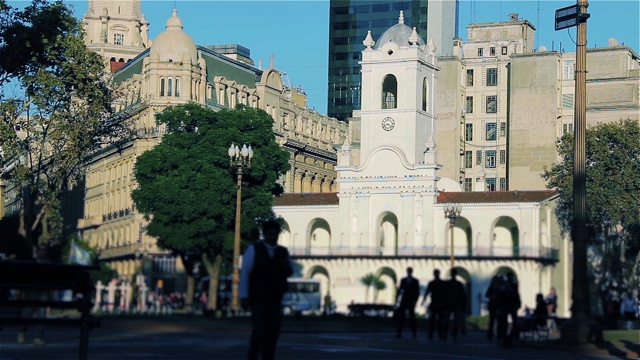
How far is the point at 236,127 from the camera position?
79.9 m

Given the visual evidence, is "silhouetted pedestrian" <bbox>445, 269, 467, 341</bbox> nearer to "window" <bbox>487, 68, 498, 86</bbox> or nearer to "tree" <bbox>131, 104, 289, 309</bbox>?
"tree" <bbox>131, 104, 289, 309</bbox>

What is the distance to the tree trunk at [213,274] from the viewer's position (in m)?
70.6

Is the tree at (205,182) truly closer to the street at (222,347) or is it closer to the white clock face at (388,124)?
the white clock face at (388,124)

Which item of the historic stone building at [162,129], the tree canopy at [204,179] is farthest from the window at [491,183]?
the tree canopy at [204,179]

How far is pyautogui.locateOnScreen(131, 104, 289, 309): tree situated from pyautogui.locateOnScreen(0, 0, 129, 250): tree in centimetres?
449

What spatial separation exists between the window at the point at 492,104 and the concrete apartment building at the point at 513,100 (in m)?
0.09

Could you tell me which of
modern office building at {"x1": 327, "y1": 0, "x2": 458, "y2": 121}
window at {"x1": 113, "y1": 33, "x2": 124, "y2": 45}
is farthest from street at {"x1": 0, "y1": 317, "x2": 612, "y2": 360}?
modern office building at {"x1": 327, "y1": 0, "x2": 458, "y2": 121}

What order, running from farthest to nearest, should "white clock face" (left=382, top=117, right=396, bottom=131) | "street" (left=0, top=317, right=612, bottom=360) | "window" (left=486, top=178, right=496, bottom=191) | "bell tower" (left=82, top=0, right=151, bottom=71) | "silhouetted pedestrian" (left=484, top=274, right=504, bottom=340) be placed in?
1. "bell tower" (left=82, top=0, right=151, bottom=71)
2. "window" (left=486, top=178, right=496, bottom=191)
3. "white clock face" (left=382, top=117, right=396, bottom=131)
4. "silhouetted pedestrian" (left=484, top=274, right=504, bottom=340)
5. "street" (left=0, top=317, right=612, bottom=360)

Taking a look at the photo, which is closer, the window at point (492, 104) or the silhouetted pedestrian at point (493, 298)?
the silhouetted pedestrian at point (493, 298)

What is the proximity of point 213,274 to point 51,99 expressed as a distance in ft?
41.1

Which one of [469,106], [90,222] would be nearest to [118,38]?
[469,106]

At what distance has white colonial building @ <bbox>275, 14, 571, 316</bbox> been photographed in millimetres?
91000

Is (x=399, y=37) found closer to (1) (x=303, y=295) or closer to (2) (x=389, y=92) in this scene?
(2) (x=389, y=92)

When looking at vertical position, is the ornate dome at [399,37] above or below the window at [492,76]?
below
